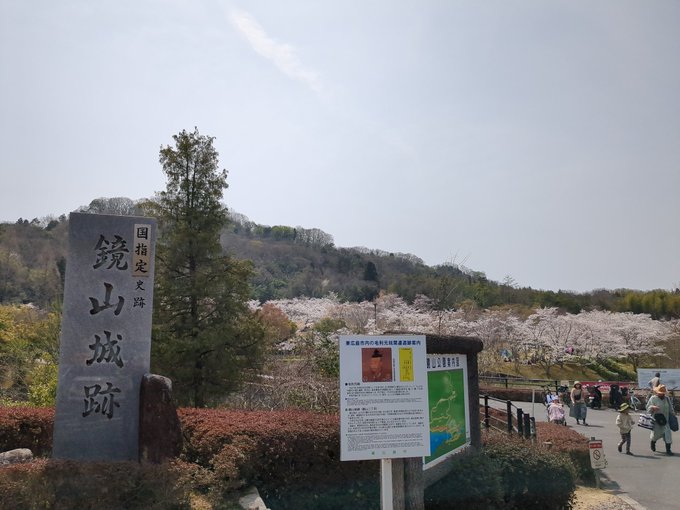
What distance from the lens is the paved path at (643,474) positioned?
8758 millimetres

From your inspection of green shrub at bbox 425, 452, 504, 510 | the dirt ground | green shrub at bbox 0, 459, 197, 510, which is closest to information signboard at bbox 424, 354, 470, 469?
green shrub at bbox 425, 452, 504, 510

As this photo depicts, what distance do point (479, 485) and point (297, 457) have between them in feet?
7.92

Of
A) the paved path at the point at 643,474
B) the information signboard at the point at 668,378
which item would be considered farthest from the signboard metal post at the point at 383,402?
the information signboard at the point at 668,378

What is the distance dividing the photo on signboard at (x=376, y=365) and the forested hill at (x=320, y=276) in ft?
61.3

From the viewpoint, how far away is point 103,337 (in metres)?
6.74

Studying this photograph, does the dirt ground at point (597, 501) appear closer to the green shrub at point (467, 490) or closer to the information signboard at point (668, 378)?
the green shrub at point (467, 490)

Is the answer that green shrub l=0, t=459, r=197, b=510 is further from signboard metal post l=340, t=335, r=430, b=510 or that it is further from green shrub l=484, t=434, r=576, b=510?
green shrub l=484, t=434, r=576, b=510

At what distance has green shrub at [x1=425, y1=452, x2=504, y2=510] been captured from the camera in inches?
266

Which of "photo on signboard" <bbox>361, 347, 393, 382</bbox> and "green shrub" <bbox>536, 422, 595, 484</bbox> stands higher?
"photo on signboard" <bbox>361, 347, 393, 382</bbox>

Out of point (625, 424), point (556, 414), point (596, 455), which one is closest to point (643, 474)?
point (596, 455)

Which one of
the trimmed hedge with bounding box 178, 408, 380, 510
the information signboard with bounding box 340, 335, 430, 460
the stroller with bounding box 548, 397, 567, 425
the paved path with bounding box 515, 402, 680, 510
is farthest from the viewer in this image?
the stroller with bounding box 548, 397, 567, 425

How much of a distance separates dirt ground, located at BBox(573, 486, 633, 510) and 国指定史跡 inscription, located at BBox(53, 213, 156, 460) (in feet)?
21.7

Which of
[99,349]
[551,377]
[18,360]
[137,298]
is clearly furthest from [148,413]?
[551,377]

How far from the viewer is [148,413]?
6555 mm
